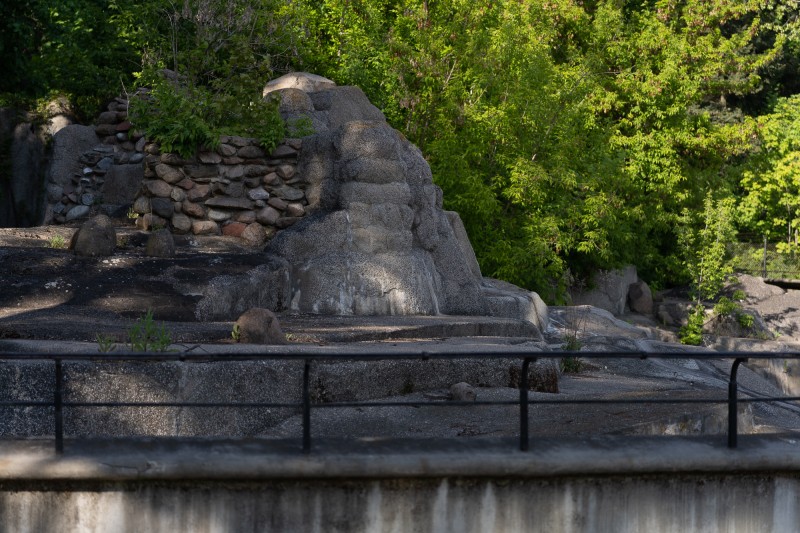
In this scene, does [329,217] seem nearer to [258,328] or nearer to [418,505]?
[258,328]

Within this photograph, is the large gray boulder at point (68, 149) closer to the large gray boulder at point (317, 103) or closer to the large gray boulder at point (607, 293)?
the large gray boulder at point (317, 103)

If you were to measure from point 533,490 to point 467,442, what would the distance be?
0.42 meters

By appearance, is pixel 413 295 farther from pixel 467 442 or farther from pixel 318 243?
pixel 467 442

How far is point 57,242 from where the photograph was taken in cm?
1143

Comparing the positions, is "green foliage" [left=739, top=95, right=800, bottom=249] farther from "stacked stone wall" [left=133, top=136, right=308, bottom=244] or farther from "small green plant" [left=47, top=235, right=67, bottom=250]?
"small green plant" [left=47, top=235, right=67, bottom=250]

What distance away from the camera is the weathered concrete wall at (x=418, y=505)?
5.34 metres

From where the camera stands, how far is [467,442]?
562 centimetres

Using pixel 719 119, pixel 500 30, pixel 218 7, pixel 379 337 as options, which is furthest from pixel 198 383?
pixel 719 119

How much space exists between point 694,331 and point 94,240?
1356 cm

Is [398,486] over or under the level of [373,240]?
under

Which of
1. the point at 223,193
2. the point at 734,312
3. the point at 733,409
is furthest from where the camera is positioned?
the point at 734,312

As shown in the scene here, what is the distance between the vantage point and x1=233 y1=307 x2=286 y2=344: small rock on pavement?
8.48 metres

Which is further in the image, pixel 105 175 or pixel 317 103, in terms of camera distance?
pixel 317 103

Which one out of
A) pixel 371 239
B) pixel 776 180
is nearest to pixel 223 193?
pixel 371 239
